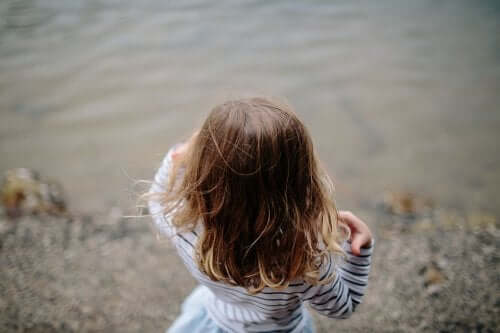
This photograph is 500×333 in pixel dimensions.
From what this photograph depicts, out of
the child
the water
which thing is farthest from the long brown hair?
the water

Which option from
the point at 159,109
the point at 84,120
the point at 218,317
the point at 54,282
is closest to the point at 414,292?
the point at 218,317

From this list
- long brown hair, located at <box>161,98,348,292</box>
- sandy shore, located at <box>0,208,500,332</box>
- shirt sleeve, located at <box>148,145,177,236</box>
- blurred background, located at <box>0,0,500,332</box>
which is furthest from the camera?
A: blurred background, located at <box>0,0,500,332</box>

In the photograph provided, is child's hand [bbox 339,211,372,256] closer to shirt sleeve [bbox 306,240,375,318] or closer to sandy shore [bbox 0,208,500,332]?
shirt sleeve [bbox 306,240,375,318]

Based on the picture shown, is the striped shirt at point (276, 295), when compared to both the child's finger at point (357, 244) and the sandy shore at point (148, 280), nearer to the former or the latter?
the child's finger at point (357, 244)

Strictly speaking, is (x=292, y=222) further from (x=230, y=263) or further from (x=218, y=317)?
(x=218, y=317)

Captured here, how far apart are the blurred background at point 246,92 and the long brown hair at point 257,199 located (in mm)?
1039

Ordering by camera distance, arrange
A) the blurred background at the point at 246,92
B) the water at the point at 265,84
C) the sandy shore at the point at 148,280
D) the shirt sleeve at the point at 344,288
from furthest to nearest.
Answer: the water at the point at 265,84 → the blurred background at the point at 246,92 → the sandy shore at the point at 148,280 → the shirt sleeve at the point at 344,288

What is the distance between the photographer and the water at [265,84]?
2969 mm

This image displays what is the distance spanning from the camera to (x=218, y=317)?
3.90 ft

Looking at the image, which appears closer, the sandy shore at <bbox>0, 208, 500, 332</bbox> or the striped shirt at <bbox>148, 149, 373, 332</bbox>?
the striped shirt at <bbox>148, 149, 373, 332</bbox>

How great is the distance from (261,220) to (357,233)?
0.31 meters

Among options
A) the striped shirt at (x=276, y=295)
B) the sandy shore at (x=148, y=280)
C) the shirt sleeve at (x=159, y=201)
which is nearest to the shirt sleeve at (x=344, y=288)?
the striped shirt at (x=276, y=295)

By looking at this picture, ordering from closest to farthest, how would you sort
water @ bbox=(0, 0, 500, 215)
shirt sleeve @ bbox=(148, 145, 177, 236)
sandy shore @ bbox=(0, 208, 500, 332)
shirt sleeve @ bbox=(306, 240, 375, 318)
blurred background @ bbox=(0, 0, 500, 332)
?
shirt sleeve @ bbox=(306, 240, 375, 318) → shirt sleeve @ bbox=(148, 145, 177, 236) → sandy shore @ bbox=(0, 208, 500, 332) → blurred background @ bbox=(0, 0, 500, 332) → water @ bbox=(0, 0, 500, 215)

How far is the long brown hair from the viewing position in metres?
0.81
